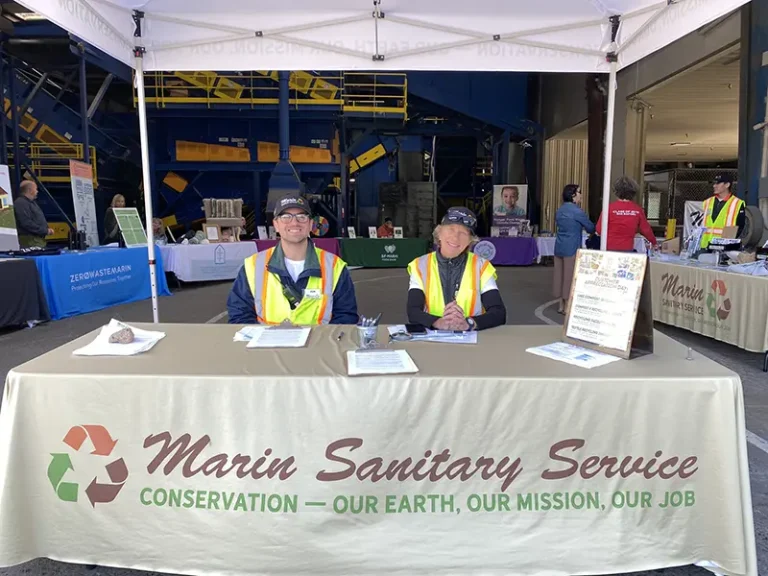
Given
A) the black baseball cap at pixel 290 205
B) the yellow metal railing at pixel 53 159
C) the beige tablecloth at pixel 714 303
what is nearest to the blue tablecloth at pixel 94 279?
the black baseball cap at pixel 290 205

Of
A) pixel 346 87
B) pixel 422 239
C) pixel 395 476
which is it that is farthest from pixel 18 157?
pixel 395 476

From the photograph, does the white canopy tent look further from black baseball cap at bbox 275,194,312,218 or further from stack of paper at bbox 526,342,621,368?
stack of paper at bbox 526,342,621,368

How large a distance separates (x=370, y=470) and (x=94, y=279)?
6.84 m

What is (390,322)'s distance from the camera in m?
6.60

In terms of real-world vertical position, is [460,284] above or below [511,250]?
above

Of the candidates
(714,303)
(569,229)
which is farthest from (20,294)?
(714,303)

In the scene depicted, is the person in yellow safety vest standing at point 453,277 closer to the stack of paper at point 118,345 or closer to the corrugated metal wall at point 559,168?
the stack of paper at point 118,345

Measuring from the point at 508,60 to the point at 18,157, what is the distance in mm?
10330

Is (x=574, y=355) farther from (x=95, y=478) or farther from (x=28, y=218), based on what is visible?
(x=28, y=218)

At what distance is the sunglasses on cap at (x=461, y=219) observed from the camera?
9.29ft

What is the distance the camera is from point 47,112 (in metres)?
12.5

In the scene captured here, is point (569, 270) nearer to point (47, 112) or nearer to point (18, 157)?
point (18, 157)

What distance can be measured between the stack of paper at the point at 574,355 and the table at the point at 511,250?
11.5 m

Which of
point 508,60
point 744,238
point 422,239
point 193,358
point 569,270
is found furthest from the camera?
point 422,239
